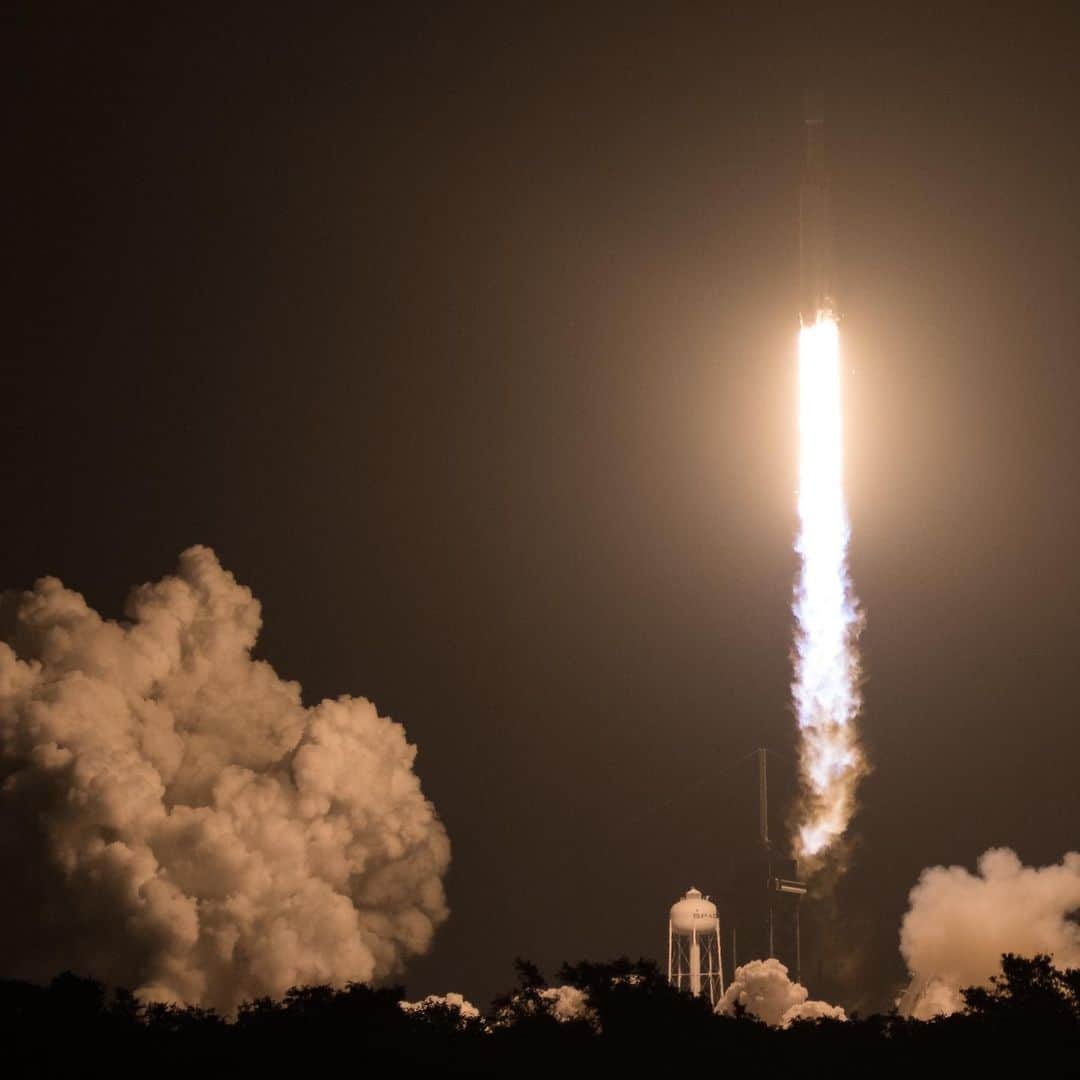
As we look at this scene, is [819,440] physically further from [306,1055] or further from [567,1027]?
[306,1055]

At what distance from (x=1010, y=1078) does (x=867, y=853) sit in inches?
1555

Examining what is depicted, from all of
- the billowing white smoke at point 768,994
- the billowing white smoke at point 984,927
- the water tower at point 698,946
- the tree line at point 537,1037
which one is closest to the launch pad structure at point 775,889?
the water tower at point 698,946

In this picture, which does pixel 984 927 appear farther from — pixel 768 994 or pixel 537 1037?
pixel 537 1037

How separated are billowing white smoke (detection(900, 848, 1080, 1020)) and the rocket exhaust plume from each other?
403cm

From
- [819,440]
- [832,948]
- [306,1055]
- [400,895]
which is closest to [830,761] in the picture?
[832,948]

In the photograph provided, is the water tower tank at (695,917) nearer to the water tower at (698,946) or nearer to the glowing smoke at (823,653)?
the water tower at (698,946)

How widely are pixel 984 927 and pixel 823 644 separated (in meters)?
10.2

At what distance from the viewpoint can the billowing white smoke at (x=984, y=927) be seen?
64.1 m

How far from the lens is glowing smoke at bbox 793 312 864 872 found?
67.7 metres

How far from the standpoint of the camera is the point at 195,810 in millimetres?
65750

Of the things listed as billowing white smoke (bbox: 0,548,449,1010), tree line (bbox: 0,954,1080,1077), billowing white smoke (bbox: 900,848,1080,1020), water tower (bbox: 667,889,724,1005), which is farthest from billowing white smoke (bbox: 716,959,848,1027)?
tree line (bbox: 0,954,1080,1077)

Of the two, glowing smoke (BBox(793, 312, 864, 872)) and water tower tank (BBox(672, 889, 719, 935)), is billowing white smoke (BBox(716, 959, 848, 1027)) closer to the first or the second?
water tower tank (BBox(672, 889, 719, 935))

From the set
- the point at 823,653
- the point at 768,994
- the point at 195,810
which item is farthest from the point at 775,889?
the point at 195,810

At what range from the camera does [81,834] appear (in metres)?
63.8
